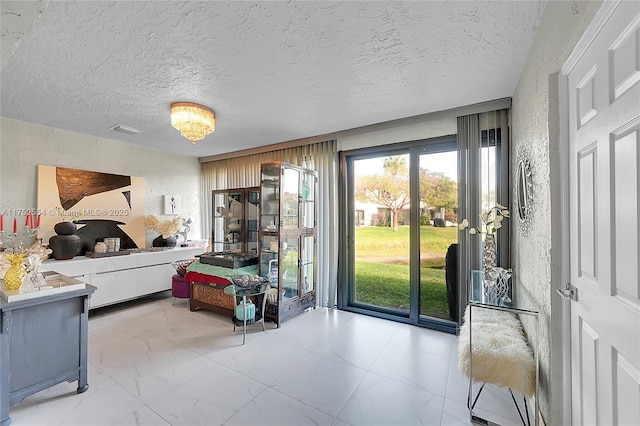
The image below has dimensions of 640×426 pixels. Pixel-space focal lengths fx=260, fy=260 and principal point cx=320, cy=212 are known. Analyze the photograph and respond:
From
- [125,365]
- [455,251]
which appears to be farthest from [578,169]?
[125,365]

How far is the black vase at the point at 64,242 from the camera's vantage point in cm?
331

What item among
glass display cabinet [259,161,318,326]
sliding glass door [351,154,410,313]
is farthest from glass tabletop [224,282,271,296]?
sliding glass door [351,154,410,313]

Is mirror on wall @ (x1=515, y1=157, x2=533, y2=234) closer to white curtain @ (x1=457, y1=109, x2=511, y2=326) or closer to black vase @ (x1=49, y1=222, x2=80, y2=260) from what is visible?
white curtain @ (x1=457, y1=109, x2=511, y2=326)

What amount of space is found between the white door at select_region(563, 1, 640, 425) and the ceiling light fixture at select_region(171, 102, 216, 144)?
2942 mm

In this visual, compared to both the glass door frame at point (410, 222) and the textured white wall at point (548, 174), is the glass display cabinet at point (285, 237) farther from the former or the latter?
the textured white wall at point (548, 174)

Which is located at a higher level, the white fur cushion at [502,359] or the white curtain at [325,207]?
the white curtain at [325,207]

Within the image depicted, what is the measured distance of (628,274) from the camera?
881 mm

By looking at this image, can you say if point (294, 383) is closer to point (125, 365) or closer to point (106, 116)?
point (125, 365)

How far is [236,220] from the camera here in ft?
13.7

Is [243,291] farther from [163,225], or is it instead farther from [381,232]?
[163,225]

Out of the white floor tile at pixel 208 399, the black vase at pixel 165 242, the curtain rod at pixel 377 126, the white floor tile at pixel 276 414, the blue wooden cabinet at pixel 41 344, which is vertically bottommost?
the white floor tile at pixel 276 414

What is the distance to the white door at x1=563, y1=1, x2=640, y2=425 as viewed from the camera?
844 millimetres

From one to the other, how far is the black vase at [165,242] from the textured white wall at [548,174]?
4.91 metres

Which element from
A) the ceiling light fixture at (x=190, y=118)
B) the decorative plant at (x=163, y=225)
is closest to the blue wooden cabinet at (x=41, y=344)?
the ceiling light fixture at (x=190, y=118)
